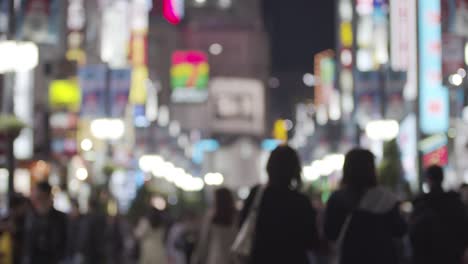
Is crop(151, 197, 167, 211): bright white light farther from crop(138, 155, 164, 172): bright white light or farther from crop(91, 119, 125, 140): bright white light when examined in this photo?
crop(138, 155, 164, 172): bright white light

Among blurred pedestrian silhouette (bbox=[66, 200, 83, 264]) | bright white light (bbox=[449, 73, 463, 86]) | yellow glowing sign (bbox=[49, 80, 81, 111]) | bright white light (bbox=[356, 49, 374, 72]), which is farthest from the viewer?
bright white light (bbox=[356, 49, 374, 72])

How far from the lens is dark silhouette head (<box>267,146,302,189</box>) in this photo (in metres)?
6.39

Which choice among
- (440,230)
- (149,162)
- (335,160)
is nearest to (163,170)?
(149,162)

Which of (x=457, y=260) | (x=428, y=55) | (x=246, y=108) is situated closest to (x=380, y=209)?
(x=457, y=260)

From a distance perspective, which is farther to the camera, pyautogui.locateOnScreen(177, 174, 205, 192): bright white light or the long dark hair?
pyautogui.locateOnScreen(177, 174, 205, 192): bright white light

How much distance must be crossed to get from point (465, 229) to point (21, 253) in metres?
4.54

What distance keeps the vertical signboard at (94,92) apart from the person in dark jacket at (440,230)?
→ 20.3m

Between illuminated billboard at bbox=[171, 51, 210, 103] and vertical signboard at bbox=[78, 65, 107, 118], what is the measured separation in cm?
4063

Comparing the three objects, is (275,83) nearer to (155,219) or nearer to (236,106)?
(236,106)

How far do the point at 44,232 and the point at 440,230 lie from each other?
3675mm

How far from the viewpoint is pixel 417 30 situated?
18.1m

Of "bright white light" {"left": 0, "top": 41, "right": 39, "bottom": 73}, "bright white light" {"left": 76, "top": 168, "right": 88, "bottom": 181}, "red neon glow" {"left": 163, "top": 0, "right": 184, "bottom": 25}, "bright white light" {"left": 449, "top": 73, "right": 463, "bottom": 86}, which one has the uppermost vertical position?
"red neon glow" {"left": 163, "top": 0, "right": 184, "bottom": 25}

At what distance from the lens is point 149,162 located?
53875 mm

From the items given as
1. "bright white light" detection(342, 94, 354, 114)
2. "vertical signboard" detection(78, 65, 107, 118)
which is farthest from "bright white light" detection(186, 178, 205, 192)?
"vertical signboard" detection(78, 65, 107, 118)
